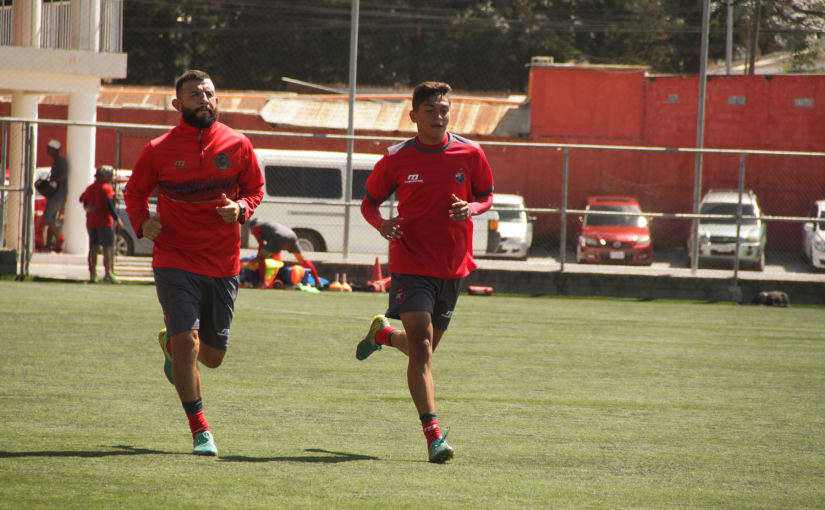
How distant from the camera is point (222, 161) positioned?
15.1ft

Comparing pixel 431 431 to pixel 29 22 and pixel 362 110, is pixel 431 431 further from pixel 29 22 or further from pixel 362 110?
pixel 362 110

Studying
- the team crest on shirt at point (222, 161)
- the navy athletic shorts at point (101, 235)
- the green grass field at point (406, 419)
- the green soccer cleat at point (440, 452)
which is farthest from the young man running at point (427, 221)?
the navy athletic shorts at point (101, 235)

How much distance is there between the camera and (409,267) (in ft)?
15.7

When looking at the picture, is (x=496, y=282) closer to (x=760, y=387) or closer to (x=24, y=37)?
(x=760, y=387)

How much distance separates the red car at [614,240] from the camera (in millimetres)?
17438

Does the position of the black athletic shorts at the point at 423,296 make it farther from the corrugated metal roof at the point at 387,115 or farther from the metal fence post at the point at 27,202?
the corrugated metal roof at the point at 387,115

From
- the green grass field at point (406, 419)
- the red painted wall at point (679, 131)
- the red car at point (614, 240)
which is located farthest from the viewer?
the red painted wall at point (679, 131)

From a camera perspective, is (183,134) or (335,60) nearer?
(183,134)

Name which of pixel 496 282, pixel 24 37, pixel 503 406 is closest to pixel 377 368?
pixel 503 406

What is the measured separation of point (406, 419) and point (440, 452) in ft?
3.66

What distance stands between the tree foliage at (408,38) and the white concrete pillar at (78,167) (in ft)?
80.0

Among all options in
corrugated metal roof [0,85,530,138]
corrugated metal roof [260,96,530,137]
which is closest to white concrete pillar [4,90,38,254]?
corrugated metal roof [0,85,530,138]

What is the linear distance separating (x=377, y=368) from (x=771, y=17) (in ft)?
117

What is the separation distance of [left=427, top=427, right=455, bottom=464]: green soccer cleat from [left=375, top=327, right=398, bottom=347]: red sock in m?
1.06
